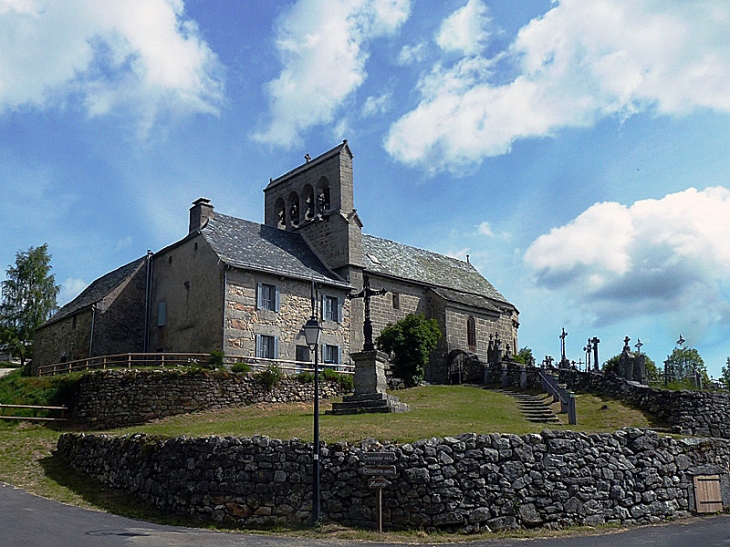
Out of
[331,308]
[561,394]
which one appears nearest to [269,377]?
[331,308]

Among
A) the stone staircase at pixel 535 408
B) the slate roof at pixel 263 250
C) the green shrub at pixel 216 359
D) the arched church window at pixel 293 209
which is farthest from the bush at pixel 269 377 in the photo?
the arched church window at pixel 293 209

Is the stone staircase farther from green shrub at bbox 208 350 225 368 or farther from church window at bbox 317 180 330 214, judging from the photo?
church window at bbox 317 180 330 214

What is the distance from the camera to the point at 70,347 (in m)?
34.4

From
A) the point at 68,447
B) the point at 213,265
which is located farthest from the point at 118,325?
the point at 68,447

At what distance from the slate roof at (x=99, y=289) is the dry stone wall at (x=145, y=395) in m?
8.74

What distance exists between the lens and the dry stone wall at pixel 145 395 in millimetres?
24984

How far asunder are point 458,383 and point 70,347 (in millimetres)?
20231

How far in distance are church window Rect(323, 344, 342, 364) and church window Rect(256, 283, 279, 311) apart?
3379 mm

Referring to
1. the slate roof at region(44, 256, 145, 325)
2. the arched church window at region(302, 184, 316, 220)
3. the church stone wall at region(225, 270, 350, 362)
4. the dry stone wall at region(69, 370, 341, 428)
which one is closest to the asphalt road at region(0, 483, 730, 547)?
the dry stone wall at region(69, 370, 341, 428)

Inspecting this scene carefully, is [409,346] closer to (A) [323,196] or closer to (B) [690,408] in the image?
(A) [323,196]

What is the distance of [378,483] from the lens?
44.8 ft

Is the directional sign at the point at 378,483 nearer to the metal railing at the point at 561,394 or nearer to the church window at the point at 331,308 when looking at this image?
the metal railing at the point at 561,394

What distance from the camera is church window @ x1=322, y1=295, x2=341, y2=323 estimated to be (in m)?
33.6

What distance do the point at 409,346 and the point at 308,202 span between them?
37.9 feet
